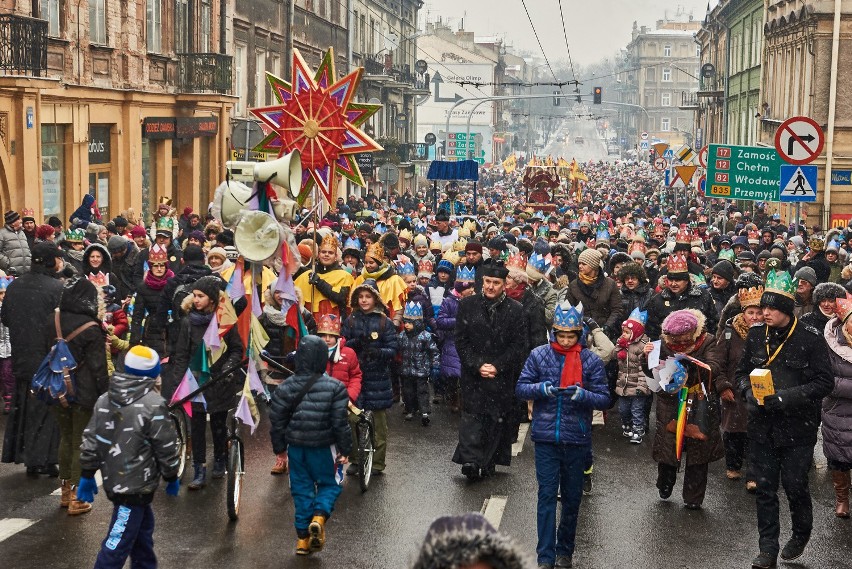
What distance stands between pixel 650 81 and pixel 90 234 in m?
138

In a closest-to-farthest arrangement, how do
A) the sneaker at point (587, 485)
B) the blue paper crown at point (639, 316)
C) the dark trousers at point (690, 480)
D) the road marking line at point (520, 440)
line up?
1. the dark trousers at point (690, 480)
2. the sneaker at point (587, 485)
3. the road marking line at point (520, 440)
4. the blue paper crown at point (639, 316)

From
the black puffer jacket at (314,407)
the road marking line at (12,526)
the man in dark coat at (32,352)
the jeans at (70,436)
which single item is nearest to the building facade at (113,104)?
the man in dark coat at (32,352)

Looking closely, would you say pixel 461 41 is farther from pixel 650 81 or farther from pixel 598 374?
pixel 598 374

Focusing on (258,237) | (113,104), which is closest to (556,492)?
(258,237)

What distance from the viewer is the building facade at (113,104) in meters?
22.0

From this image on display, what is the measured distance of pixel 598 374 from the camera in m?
8.87

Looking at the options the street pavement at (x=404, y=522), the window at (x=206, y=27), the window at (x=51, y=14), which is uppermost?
the window at (x=206, y=27)

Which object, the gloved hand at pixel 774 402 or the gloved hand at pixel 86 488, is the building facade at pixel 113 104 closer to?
the gloved hand at pixel 86 488

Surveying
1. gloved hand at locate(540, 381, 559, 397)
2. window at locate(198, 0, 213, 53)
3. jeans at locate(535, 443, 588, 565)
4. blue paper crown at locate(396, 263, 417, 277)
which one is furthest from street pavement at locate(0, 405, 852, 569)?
window at locate(198, 0, 213, 53)

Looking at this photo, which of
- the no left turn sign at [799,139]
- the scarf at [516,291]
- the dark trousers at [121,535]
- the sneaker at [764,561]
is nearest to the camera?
the dark trousers at [121,535]

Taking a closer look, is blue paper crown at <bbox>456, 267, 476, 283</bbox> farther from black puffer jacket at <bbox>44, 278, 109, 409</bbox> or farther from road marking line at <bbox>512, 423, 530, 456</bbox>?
black puffer jacket at <bbox>44, 278, 109, 409</bbox>

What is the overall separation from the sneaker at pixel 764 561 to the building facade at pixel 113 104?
599 inches

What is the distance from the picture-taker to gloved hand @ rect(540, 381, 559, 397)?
868 centimetres

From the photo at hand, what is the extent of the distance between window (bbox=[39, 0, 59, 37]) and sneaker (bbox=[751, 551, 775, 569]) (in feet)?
57.0
